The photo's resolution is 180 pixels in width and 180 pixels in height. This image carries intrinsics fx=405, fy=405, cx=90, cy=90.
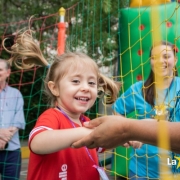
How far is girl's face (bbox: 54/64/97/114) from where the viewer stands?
6.41 feet

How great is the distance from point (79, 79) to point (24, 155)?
252 inches

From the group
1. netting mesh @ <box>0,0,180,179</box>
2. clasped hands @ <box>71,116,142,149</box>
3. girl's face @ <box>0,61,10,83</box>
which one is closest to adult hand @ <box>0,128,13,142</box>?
girl's face @ <box>0,61,10,83</box>

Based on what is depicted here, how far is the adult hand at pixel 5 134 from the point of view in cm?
373

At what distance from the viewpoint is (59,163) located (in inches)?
74.7

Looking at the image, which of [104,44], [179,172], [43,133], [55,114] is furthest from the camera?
[104,44]

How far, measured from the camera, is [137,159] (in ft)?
9.33

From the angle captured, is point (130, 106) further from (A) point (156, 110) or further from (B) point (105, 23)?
(B) point (105, 23)

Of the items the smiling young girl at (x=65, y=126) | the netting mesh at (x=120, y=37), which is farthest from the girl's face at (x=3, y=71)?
the smiling young girl at (x=65, y=126)

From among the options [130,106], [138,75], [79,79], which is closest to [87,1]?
[138,75]

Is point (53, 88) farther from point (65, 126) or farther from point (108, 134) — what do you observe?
point (108, 134)

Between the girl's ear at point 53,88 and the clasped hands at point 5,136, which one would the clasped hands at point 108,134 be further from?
the clasped hands at point 5,136

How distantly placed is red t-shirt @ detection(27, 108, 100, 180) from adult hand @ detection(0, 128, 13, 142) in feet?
6.02

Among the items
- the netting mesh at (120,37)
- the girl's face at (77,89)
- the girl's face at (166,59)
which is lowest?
the girl's face at (77,89)

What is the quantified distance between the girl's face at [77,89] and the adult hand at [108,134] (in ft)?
0.97
